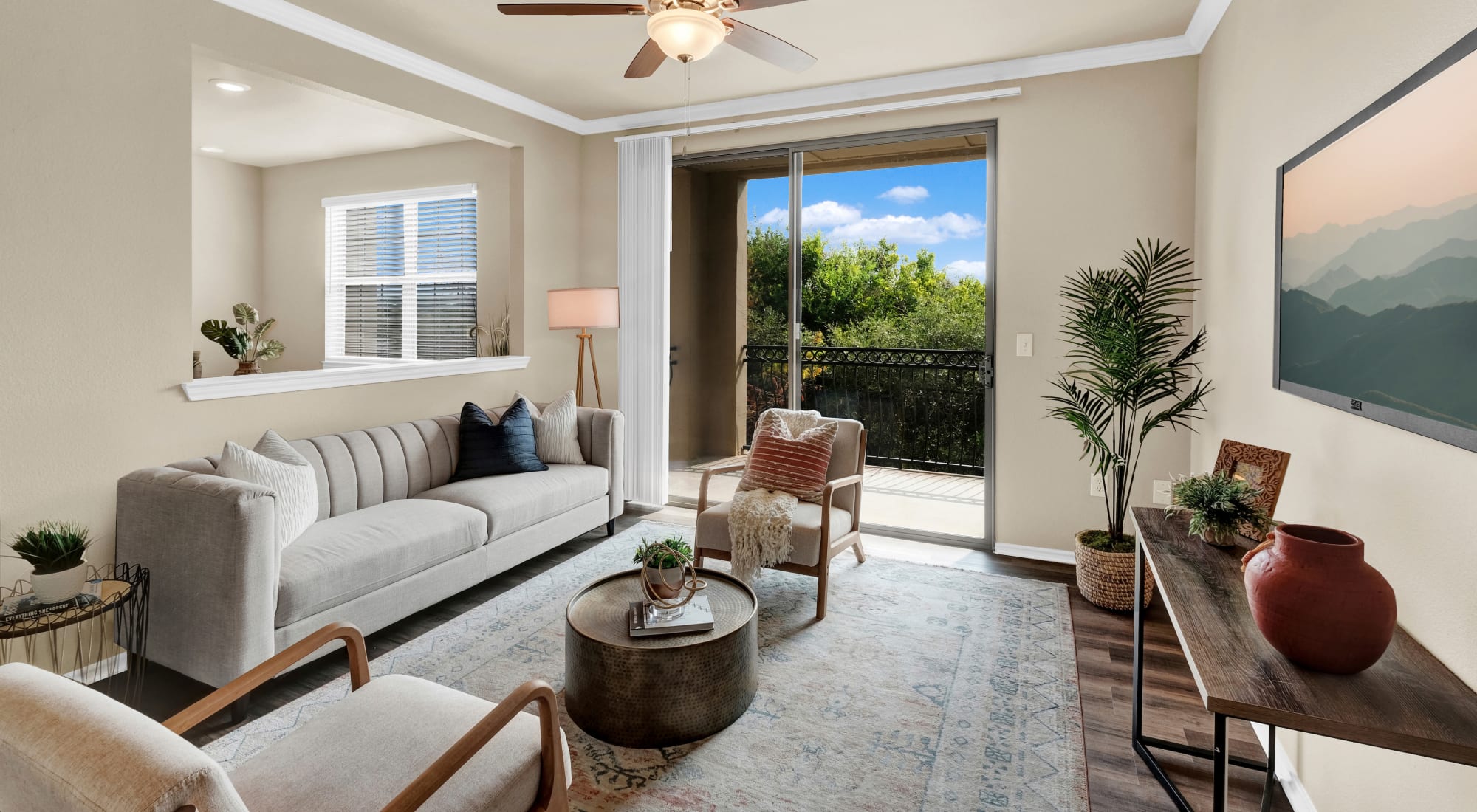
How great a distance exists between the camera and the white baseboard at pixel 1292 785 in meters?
1.95

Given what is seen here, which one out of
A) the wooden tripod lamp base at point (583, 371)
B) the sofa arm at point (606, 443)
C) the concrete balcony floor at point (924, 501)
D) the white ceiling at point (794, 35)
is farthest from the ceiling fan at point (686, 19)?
the wooden tripod lamp base at point (583, 371)

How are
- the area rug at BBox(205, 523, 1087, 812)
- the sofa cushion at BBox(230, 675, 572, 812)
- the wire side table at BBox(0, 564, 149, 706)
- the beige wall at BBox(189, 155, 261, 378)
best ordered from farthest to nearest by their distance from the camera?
the beige wall at BBox(189, 155, 261, 378)
the wire side table at BBox(0, 564, 149, 706)
the area rug at BBox(205, 523, 1087, 812)
the sofa cushion at BBox(230, 675, 572, 812)

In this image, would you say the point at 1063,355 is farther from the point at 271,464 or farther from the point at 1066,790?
the point at 271,464

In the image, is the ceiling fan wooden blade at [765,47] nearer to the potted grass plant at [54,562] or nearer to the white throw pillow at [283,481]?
the white throw pillow at [283,481]

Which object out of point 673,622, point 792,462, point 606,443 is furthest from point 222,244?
point 673,622

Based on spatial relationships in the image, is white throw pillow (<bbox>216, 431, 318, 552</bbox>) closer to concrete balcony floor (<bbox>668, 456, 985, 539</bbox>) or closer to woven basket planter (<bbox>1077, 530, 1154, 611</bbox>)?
concrete balcony floor (<bbox>668, 456, 985, 539</bbox>)

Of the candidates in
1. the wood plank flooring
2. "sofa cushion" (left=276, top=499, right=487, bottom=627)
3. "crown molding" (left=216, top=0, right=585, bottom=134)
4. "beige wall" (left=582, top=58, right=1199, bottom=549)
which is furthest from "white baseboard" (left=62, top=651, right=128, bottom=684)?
"beige wall" (left=582, top=58, right=1199, bottom=549)

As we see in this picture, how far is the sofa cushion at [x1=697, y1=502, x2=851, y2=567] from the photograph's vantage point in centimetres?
327

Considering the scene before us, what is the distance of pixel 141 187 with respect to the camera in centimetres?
289

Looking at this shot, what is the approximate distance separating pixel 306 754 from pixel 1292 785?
2.50m

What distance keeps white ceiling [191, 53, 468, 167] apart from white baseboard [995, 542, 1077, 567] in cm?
415

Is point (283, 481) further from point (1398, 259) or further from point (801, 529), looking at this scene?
point (1398, 259)

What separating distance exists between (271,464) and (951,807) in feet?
8.59

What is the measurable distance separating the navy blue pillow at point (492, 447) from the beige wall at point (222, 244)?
3.67 m
